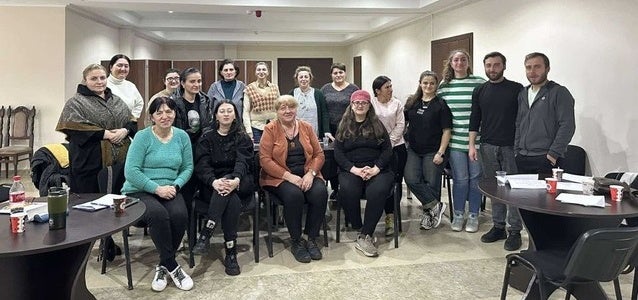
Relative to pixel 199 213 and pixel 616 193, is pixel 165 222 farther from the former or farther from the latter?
pixel 616 193

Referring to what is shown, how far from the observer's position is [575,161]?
3.95 meters

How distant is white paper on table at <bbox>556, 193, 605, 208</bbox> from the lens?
2.13 meters

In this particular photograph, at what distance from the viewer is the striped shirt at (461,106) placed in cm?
368

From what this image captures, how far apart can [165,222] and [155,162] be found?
39cm

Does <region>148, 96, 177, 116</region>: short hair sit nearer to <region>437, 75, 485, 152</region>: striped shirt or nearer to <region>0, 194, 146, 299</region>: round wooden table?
<region>0, 194, 146, 299</region>: round wooden table

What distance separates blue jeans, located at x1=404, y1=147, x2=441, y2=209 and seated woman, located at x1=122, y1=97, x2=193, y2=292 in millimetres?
1854

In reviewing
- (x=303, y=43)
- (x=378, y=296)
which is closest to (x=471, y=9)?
(x=378, y=296)

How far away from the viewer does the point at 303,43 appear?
11.6 m

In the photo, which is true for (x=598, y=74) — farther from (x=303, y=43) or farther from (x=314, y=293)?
(x=303, y=43)

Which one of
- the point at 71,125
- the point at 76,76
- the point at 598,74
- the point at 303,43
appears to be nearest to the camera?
the point at 71,125

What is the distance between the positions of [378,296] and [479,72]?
406 cm

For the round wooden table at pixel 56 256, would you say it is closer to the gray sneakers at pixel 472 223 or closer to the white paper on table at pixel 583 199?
the white paper on table at pixel 583 199

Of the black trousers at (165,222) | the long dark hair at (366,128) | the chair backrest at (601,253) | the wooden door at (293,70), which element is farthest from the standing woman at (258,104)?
the wooden door at (293,70)

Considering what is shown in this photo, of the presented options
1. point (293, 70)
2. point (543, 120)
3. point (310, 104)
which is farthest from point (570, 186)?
point (293, 70)
